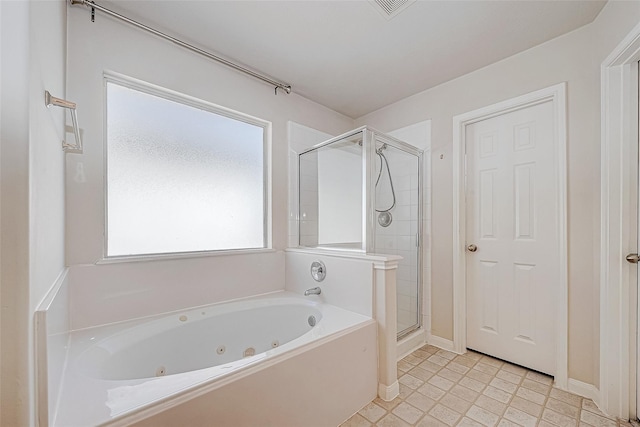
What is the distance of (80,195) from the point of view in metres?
1.51

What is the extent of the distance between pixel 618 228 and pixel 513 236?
0.60 metres

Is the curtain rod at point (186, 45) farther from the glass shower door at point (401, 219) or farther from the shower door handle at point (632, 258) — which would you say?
the shower door handle at point (632, 258)

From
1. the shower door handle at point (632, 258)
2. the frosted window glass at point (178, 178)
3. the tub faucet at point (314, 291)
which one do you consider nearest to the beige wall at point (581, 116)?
Answer: the shower door handle at point (632, 258)

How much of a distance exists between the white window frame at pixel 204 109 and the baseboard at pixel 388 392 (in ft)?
4.34

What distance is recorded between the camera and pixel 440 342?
92.0 inches

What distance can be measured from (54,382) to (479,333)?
2596 millimetres

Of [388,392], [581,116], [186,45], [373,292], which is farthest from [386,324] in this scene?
[186,45]

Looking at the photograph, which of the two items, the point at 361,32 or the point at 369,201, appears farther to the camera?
the point at 369,201

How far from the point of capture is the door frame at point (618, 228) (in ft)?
4.73

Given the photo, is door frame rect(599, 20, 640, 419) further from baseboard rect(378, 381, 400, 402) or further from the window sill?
the window sill

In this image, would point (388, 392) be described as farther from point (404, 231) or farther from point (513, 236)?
point (513, 236)

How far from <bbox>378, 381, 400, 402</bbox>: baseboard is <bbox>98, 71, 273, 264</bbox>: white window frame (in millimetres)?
1323

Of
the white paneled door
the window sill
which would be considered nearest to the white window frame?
the window sill

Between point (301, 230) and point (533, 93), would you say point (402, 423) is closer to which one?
point (301, 230)
